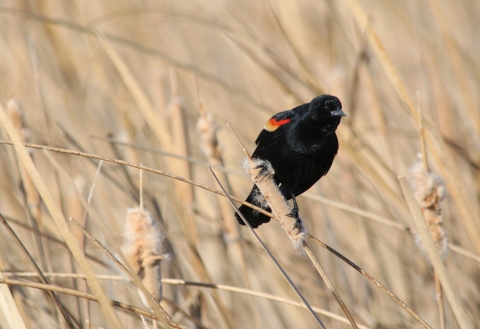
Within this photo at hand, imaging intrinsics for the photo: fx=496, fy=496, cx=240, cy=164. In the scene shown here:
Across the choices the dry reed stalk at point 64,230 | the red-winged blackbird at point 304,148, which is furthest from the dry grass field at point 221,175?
the red-winged blackbird at point 304,148

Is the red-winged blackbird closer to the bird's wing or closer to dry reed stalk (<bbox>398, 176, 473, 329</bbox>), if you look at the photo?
the bird's wing

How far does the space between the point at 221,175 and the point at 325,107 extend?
44 centimetres

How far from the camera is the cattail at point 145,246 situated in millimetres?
1123

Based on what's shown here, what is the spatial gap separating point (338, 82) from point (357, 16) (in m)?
0.61

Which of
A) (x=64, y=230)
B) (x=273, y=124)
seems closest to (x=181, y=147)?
(x=273, y=124)

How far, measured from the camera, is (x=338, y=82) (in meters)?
2.10

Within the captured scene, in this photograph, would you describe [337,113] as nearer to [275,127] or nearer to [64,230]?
[275,127]

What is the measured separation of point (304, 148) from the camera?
155cm

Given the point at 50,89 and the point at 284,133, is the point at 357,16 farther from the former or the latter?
the point at 50,89

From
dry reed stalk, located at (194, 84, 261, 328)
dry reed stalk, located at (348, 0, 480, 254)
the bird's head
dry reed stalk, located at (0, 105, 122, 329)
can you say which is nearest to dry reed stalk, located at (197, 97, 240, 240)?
dry reed stalk, located at (194, 84, 261, 328)

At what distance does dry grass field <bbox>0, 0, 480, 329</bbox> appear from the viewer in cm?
129

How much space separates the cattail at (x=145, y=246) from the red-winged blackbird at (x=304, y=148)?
434 millimetres

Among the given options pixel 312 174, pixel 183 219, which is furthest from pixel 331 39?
pixel 183 219

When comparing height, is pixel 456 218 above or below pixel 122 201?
below
